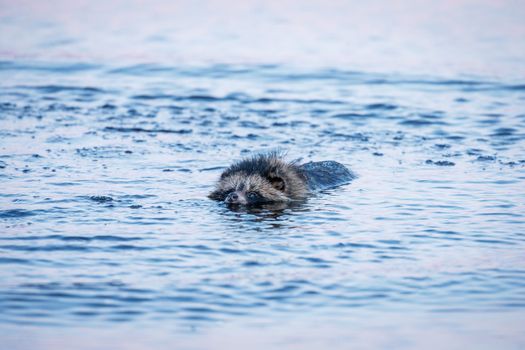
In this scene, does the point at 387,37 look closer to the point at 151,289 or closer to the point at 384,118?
the point at 384,118

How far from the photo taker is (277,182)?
11117mm

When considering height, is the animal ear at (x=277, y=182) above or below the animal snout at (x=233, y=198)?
above

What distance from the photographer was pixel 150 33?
82.0 ft

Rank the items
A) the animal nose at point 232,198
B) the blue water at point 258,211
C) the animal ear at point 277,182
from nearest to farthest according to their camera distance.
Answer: the blue water at point 258,211 → the animal nose at point 232,198 → the animal ear at point 277,182

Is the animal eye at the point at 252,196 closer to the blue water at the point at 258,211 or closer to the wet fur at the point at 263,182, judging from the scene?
the wet fur at the point at 263,182

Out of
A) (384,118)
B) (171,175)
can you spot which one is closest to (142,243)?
(171,175)

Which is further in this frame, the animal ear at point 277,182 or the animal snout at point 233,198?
the animal ear at point 277,182

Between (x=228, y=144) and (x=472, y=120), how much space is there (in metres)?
4.27

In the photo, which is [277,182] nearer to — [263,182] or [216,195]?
[263,182]

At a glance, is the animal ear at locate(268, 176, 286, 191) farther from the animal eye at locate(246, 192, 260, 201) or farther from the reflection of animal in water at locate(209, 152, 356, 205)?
the animal eye at locate(246, 192, 260, 201)

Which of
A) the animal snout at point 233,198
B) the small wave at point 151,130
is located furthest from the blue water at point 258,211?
the animal snout at point 233,198

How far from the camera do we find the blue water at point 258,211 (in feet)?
22.7

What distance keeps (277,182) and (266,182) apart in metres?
0.13

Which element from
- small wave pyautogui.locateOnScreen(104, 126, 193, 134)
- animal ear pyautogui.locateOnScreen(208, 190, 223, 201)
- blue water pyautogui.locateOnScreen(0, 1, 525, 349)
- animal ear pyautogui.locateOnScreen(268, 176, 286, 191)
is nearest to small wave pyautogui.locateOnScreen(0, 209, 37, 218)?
blue water pyautogui.locateOnScreen(0, 1, 525, 349)
